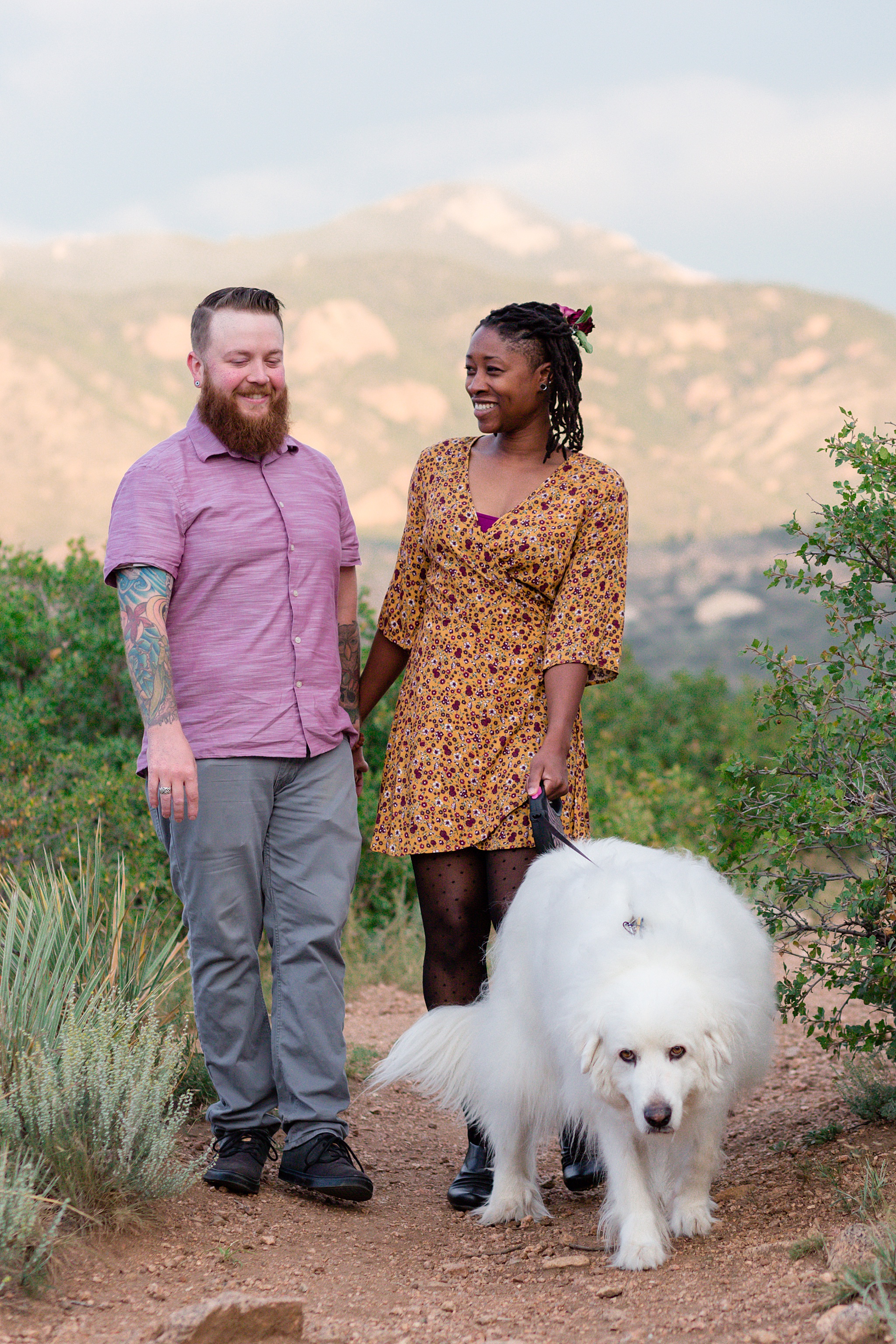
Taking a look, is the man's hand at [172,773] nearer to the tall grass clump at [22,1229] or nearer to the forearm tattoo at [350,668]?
the forearm tattoo at [350,668]

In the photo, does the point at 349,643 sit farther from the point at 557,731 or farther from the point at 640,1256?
the point at 640,1256

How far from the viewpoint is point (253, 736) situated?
12.0ft

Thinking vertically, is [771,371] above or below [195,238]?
below

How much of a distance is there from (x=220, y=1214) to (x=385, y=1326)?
77cm

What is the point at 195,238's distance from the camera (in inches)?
4134

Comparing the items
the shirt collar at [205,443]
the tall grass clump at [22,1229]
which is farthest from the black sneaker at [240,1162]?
the shirt collar at [205,443]

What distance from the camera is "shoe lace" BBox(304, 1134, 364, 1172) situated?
371 cm

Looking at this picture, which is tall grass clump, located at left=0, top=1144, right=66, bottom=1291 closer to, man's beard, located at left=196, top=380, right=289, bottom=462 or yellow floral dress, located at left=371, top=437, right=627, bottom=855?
yellow floral dress, located at left=371, top=437, right=627, bottom=855

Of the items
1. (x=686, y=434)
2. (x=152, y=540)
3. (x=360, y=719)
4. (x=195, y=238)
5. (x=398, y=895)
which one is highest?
(x=195, y=238)

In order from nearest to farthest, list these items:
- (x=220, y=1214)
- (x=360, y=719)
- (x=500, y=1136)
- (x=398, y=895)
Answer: (x=220, y=1214), (x=500, y=1136), (x=360, y=719), (x=398, y=895)

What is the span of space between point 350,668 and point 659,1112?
166cm

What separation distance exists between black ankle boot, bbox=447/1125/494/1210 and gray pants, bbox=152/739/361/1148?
15.8 inches

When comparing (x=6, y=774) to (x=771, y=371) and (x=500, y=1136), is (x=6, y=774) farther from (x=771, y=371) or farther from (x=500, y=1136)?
(x=771, y=371)

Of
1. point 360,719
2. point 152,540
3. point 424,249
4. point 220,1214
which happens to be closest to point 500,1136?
point 220,1214
